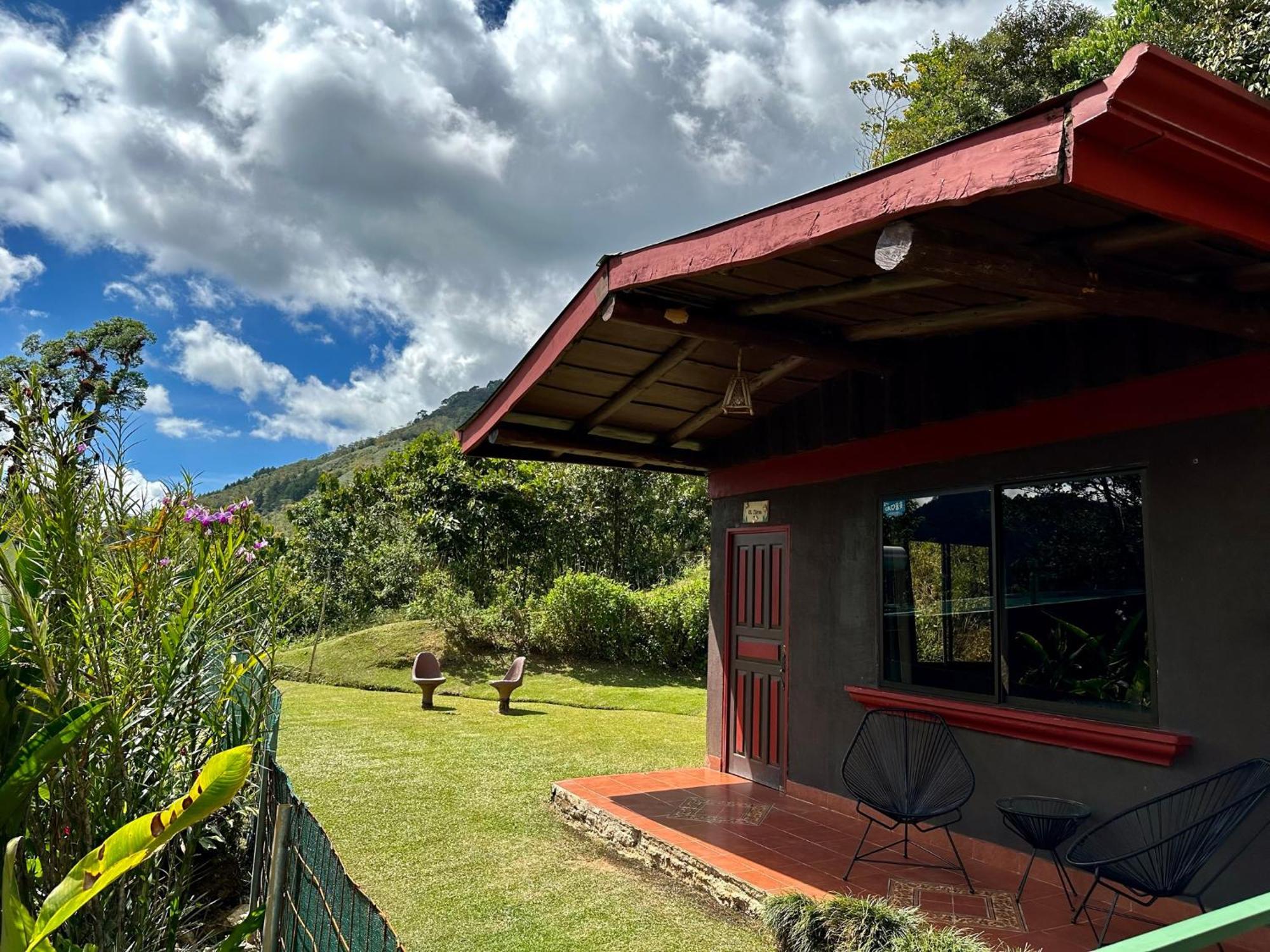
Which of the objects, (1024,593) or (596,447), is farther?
(596,447)

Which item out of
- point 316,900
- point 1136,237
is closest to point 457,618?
point 316,900

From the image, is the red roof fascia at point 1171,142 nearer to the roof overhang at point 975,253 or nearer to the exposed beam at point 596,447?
the roof overhang at point 975,253

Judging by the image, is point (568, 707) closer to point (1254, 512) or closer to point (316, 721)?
point (316, 721)

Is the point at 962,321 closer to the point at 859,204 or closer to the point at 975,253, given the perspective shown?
the point at 975,253

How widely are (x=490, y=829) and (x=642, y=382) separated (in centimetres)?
332

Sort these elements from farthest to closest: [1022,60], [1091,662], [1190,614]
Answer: [1022,60] < [1091,662] < [1190,614]

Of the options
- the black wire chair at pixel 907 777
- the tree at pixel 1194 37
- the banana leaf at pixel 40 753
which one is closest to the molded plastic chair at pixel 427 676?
the black wire chair at pixel 907 777

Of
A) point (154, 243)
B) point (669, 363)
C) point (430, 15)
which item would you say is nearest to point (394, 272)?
point (154, 243)

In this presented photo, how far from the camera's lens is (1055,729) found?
167 inches

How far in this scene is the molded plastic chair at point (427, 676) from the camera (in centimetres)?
1121

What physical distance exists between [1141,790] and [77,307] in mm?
14735

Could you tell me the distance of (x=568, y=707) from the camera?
1206cm

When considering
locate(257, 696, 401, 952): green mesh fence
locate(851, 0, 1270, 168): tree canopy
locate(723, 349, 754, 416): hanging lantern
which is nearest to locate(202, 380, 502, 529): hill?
locate(851, 0, 1270, 168): tree canopy

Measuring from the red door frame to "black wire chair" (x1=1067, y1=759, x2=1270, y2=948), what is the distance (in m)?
2.61
